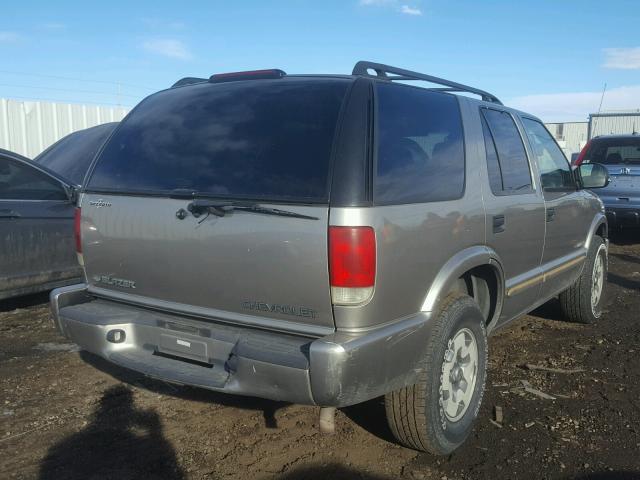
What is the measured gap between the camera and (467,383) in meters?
3.38

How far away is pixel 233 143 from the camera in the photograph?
9.68 ft

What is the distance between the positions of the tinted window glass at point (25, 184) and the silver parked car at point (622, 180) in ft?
23.2

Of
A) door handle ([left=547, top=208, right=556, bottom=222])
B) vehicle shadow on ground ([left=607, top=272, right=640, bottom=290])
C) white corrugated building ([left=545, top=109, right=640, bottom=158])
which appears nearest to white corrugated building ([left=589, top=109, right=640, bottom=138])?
white corrugated building ([left=545, top=109, right=640, bottom=158])

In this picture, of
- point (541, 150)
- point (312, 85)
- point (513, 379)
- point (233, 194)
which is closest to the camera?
point (233, 194)

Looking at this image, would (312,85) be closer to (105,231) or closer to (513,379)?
(105,231)

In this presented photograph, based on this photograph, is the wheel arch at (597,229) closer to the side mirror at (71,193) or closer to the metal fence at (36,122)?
the side mirror at (71,193)

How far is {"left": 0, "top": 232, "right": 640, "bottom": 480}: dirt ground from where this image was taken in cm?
303

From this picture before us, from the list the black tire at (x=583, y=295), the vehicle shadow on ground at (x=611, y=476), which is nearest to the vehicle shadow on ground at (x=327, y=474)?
the vehicle shadow on ground at (x=611, y=476)

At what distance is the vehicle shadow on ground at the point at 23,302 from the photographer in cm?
611

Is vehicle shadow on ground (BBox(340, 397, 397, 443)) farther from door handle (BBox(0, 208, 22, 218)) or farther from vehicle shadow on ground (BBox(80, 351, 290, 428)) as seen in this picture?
door handle (BBox(0, 208, 22, 218))

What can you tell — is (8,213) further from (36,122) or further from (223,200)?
(36,122)

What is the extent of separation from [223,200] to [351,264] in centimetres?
70

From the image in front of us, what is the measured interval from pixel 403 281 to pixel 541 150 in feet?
7.90

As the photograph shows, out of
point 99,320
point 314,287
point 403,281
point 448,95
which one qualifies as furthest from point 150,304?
point 448,95
